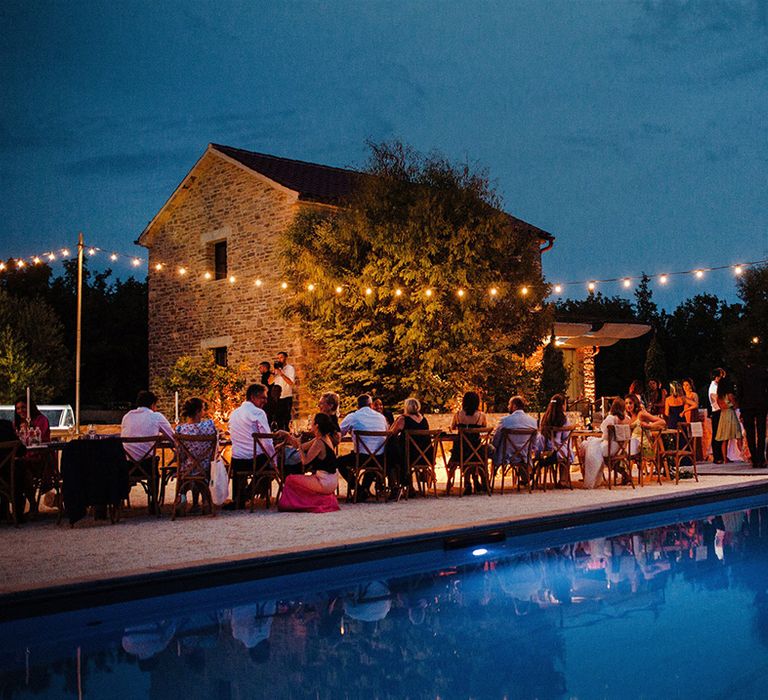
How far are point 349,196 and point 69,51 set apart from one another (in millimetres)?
34655

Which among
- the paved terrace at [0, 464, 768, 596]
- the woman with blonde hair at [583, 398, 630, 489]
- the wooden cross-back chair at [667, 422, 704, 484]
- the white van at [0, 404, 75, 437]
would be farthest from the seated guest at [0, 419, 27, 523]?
the wooden cross-back chair at [667, 422, 704, 484]

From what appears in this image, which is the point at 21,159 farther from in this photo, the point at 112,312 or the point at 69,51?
the point at 112,312

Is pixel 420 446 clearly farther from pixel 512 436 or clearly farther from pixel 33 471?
pixel 33 471

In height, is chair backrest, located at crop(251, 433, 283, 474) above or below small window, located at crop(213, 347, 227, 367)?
below

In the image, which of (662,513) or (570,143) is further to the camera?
(570,143)

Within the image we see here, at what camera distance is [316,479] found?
26.9ft

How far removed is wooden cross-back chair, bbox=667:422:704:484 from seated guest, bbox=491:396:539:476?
2144mm

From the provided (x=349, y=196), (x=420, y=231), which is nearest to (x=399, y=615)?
(x=420, y=231)

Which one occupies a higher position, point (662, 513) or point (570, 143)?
point (570, 143)

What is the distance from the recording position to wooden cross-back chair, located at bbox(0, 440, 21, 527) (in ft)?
23.0

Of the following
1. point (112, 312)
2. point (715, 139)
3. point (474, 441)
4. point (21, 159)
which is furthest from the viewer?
point (715, 139)

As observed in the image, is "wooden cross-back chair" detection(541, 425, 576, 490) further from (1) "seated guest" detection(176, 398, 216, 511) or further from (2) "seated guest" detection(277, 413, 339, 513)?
(1) "seated guest" detection(176, 398, 216, 511)

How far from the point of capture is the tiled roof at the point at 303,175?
58.8 feet

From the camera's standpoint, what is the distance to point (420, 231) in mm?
16219
